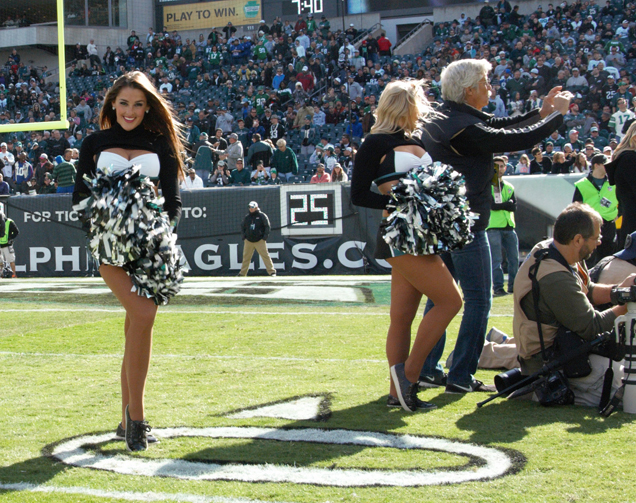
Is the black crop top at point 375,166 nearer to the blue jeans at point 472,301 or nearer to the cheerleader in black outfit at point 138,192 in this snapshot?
the blue jeans at point 472,301

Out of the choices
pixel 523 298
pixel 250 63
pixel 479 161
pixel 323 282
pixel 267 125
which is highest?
pixel 250 63

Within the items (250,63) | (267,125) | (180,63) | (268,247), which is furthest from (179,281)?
(180,63)

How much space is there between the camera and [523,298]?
13.9ft

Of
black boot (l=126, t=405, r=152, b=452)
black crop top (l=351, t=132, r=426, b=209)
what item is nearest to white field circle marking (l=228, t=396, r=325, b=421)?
black boot (l=126, t=405, r=152, b=452)

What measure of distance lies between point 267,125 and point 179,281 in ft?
65.9

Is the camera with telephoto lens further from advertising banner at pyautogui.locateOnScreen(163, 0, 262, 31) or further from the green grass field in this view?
advertising banner at pyautogui.locateOnScreen(163, 0, 262, 31)

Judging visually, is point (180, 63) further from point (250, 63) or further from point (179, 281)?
point (179, 281)

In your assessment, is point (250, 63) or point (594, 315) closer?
point (594, 315)

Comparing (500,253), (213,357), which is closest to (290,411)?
(213,357)

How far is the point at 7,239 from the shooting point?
15.1m

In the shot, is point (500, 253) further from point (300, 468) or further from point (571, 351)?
point (300, 468)

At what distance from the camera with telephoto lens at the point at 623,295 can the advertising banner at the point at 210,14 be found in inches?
1254

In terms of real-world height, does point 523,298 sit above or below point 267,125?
below

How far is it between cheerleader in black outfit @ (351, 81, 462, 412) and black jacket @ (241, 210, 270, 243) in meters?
9.87
